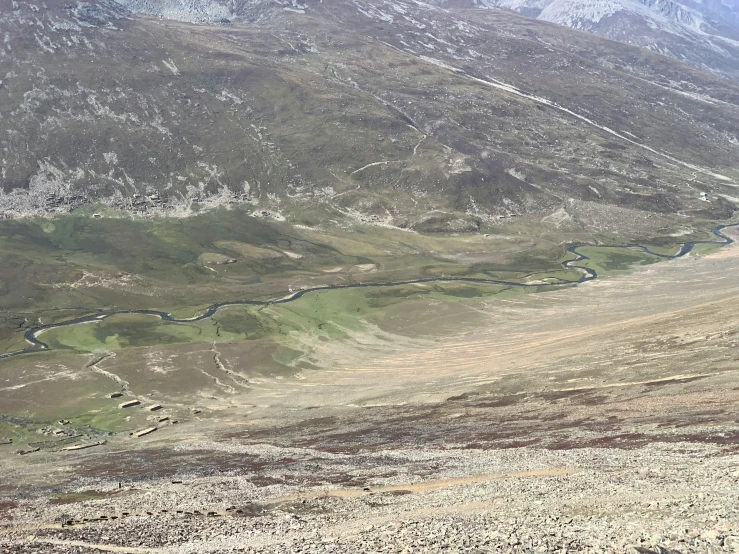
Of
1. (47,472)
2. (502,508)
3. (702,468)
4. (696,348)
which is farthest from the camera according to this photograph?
(696,348)

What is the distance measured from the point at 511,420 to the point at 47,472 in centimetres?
6248

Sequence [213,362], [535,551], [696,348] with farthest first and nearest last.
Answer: [213,362]
[696,348]
[535,551]

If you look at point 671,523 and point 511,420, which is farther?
point 511,420

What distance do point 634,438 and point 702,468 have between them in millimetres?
15053

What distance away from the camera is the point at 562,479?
2255 inches

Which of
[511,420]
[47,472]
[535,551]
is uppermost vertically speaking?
[535,551]

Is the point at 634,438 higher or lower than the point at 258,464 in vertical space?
higher

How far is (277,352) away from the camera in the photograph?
187 metres

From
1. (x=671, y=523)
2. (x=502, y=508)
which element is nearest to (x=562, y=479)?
(x=502, y=508)

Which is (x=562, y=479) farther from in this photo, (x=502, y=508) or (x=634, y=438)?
(x=634, y=438)

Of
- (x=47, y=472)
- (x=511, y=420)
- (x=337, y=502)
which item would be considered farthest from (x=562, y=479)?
(x=47, y=472)

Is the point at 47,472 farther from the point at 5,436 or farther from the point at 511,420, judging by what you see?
the point at 511,420

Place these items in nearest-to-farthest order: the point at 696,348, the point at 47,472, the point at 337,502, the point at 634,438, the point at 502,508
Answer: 1. the point at 502,508
2. the point at 337,502
3. the point at 634,438
4. the point at 47,472
5. the point at 696,348

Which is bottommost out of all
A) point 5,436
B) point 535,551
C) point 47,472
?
point 5,436
